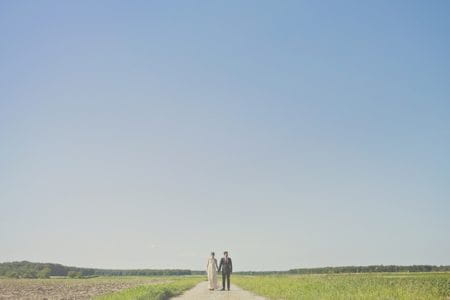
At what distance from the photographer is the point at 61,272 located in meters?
136

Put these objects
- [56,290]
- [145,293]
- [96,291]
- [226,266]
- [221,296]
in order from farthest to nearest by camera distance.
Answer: [56,290]
[96,291]
[226,266]
[145,293]
[221,296]

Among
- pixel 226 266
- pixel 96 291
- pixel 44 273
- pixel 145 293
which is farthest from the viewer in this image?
pixel 44 273

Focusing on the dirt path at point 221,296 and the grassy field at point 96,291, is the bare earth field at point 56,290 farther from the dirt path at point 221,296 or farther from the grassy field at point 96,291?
the dirt path at point 221,296

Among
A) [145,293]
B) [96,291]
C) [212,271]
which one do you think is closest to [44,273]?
[96,291]

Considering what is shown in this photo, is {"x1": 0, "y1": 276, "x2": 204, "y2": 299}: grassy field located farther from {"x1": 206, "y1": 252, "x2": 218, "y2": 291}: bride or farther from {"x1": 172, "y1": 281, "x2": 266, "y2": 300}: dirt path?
{"x1": 206, "y1": 252, "x2": 218, "y2": 291}: bride

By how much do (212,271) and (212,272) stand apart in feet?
0.24

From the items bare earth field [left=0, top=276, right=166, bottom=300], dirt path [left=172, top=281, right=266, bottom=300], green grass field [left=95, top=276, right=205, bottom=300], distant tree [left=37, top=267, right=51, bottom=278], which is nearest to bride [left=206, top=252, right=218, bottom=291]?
green grass field [left=95, top=276, right=205, bottom=300]

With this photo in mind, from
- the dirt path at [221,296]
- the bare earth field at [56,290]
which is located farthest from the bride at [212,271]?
the bare earth field at [56,290]

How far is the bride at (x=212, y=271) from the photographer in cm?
3117

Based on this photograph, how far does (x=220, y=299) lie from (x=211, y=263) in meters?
11.8

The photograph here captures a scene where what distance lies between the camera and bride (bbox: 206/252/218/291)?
31172 mm

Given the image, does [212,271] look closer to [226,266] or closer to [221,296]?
[226,266]

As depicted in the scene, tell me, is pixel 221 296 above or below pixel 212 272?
below

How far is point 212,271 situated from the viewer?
3156cm
